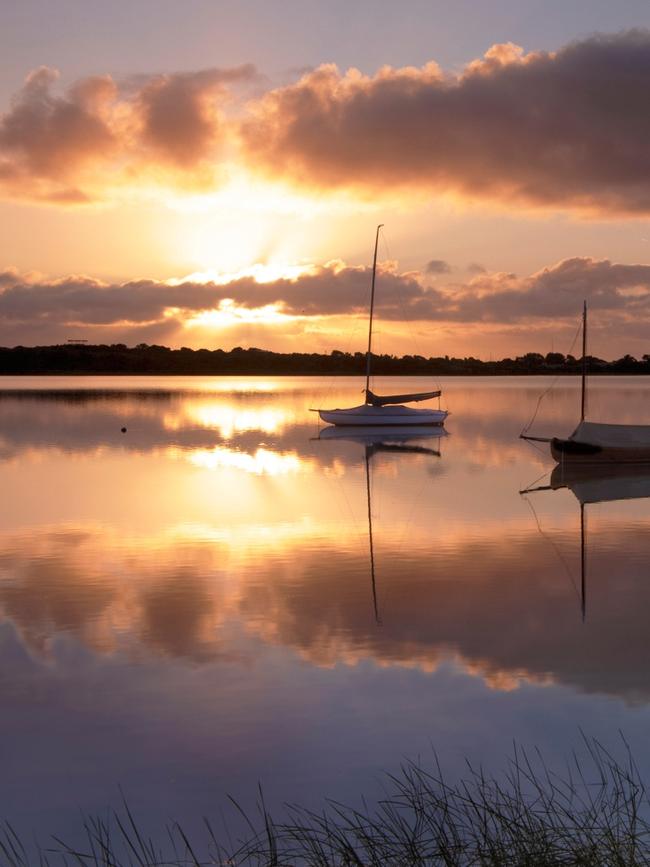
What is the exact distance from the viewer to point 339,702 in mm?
9953

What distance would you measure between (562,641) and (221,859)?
6.47 m

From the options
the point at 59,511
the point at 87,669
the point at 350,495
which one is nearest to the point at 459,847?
the point at 87,669

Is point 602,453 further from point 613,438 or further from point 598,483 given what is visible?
point 598,483

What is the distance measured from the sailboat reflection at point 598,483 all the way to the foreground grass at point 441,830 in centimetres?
1408

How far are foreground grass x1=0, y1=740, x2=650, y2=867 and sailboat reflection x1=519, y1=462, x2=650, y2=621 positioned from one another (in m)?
14.1

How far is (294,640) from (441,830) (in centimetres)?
605

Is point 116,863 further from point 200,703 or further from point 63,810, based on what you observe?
point 200,703

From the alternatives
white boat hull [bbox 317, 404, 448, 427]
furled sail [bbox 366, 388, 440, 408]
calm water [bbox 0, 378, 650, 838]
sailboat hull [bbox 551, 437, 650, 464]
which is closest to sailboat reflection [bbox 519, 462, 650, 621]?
sailboat hull [bbox 551, 437, 650, 464]

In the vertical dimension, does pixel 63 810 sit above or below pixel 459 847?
below

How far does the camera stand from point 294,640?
12312 mm

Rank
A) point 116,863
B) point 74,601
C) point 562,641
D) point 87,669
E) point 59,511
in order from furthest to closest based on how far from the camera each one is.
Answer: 1. point 59,511
2. point 74,601
3. point 562,641
4. point 87,669
5. point 116,863

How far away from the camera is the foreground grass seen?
245 inches

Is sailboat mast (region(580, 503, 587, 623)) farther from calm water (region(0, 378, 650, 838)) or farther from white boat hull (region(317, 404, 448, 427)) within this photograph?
white boat hull (region(317, 404, 448, 427))

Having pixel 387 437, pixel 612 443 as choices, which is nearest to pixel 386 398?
pixel 387 437
